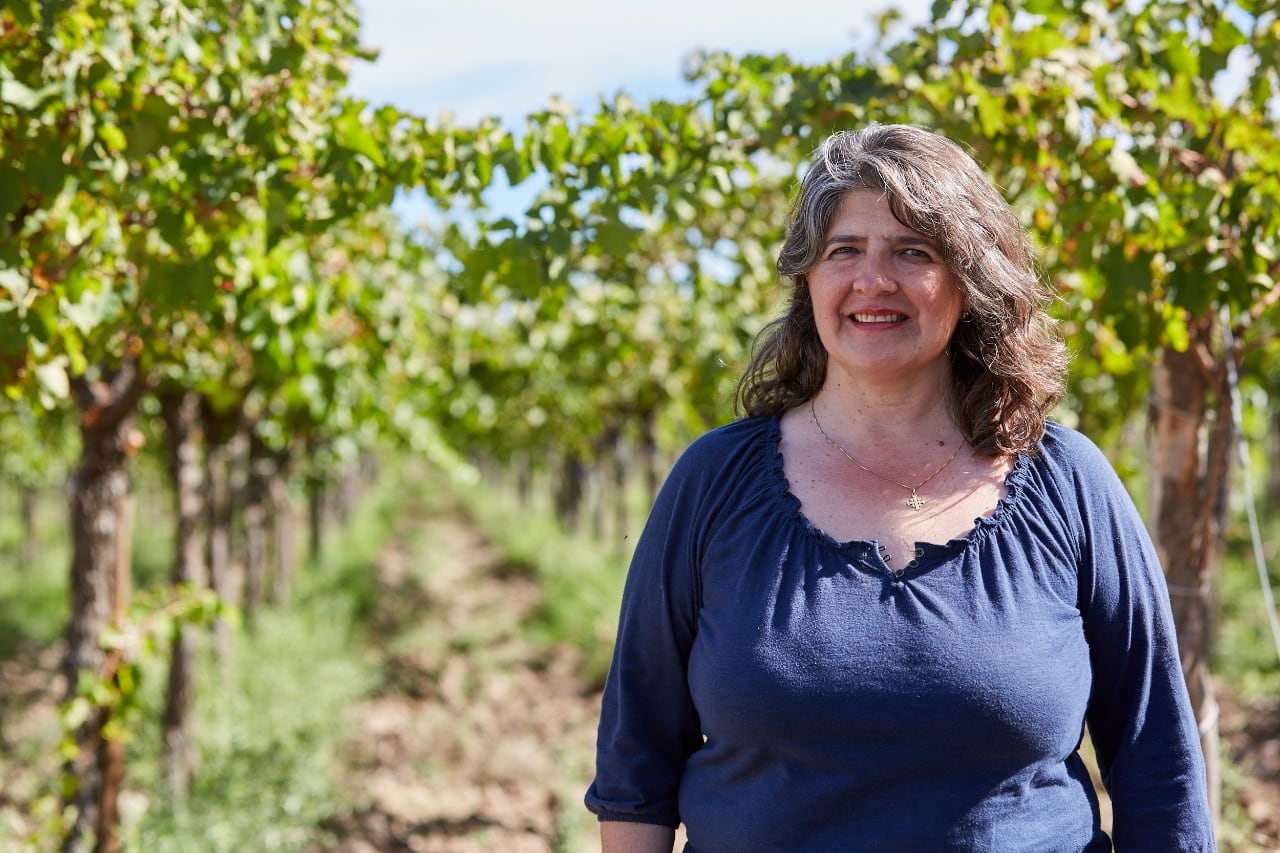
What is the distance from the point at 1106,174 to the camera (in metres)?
2.61

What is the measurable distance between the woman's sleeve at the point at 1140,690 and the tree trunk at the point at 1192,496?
1.33 m

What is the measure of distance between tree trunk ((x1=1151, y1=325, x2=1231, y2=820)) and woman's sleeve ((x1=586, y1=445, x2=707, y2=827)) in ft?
5.47

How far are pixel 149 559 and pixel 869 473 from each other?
1605 centimetres

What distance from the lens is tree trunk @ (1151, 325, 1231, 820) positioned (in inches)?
109

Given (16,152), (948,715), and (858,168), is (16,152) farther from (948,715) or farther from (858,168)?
(948,715)

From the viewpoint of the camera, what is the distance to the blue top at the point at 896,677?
4.73 feet

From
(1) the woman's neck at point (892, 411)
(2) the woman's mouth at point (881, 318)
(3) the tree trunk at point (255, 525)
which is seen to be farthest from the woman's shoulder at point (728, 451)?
(3) the tree trunk at point (255, 525)

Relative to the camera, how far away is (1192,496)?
2.82m

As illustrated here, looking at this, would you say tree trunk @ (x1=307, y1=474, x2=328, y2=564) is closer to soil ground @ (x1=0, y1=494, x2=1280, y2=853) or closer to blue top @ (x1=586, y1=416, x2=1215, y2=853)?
soil ground @ (x1=0, y1=494, x2=1280, y2=853)

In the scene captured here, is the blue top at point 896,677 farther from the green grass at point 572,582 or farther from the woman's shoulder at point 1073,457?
the green grass at point 572,582

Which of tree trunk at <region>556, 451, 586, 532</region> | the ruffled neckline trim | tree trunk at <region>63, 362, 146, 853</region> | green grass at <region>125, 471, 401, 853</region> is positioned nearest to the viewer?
the ruffled neckline trim

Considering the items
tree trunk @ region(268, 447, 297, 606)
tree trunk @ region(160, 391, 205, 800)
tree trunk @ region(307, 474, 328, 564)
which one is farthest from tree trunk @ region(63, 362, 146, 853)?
tree trunk @ region(307, 474, 328, 564)

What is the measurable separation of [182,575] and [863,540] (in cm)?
593

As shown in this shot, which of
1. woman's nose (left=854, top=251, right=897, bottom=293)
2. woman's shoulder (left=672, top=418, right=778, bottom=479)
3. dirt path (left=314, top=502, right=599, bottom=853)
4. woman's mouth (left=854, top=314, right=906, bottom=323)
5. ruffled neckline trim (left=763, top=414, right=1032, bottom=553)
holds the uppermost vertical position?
woman's nose (left=854, top=251, right=897, bottom=293)
